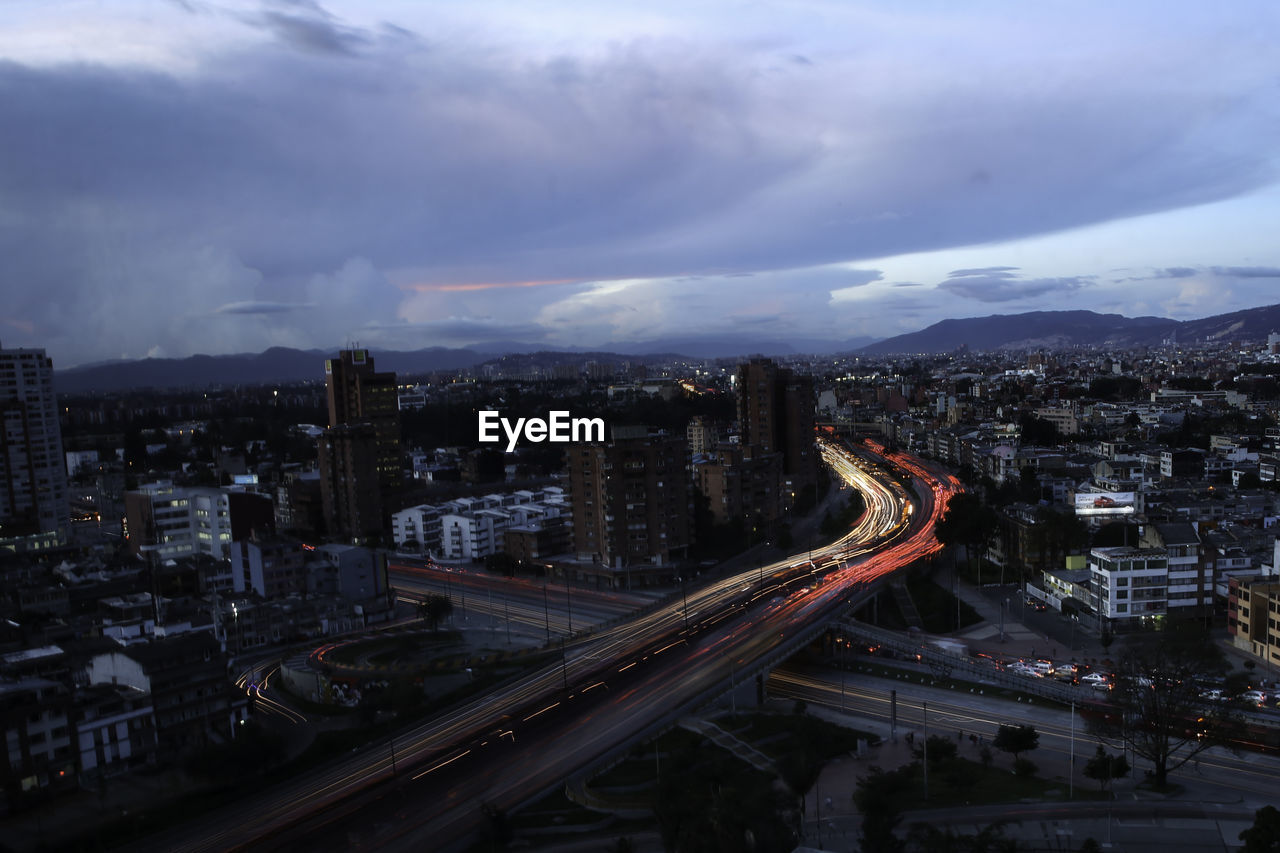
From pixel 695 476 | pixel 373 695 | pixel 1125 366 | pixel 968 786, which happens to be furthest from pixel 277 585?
pixel 1125 366

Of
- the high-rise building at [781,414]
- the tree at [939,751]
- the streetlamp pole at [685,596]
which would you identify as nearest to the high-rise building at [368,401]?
the high-rise building at [781,414]

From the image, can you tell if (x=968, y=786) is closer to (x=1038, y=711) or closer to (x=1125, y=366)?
(x=1038, y=711)

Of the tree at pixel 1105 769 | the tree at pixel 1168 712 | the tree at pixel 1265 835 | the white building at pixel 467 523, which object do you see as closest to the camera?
the tree at pixel 1265 835

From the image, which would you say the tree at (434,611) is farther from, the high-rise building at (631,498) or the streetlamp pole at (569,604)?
the high-rise building at (631,498)

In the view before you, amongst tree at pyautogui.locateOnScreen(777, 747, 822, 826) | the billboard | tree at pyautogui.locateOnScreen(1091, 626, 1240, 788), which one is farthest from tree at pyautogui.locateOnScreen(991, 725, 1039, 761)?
the billboard

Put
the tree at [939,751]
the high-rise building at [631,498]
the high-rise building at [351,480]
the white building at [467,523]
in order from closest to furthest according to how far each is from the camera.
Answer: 1. the tree at [939,751]
2. the high-rise building at [631,498]
3. the white building at [467,523]
4. the high-rise building at [351,480]

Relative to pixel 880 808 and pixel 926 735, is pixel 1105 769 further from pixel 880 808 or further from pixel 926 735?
pixel 880 808

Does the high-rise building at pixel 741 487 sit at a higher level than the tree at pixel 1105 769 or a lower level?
higher

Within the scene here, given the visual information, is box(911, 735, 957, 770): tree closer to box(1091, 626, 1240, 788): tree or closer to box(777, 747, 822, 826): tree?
box(777, 747, 822, 826): tree
